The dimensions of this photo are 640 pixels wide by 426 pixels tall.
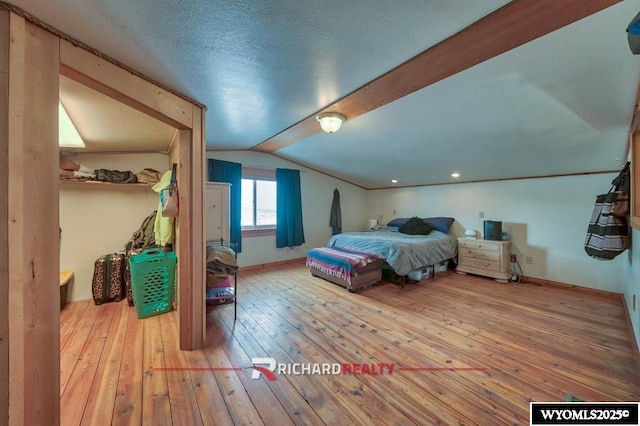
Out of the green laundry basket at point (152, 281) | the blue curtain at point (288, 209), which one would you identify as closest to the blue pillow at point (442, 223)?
the blue curtain at point (288, 209)

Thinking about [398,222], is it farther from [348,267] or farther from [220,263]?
[220,263]

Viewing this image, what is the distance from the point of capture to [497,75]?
69.3 inches

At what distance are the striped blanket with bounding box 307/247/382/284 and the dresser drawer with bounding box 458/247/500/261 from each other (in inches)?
71.5

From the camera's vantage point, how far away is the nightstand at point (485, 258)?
391 centimetres

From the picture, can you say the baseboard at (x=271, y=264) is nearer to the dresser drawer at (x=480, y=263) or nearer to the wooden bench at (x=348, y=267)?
the wooden bench at (x=348, y=267)

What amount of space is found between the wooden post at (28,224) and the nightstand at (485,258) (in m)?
4.96

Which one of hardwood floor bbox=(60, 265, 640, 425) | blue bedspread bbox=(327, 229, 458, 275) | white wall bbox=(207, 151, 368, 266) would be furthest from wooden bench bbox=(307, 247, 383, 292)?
white wall bbox=(207, 151, 368, 266)

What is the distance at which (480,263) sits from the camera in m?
4.14

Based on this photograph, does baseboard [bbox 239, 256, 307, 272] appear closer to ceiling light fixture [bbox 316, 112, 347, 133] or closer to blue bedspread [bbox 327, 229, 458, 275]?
blue bedspread [bbox 327, 229, 458, 275]

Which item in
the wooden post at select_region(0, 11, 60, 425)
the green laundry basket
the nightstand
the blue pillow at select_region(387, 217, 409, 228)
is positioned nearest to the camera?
the wooden post at select_region(0, 11, 60, 425)

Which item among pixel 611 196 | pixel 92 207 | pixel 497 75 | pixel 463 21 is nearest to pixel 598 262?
pixel 611 196

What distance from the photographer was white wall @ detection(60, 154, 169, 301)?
296 cm

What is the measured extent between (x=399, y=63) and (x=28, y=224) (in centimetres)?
211

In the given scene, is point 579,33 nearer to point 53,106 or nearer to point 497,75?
point 497,75
